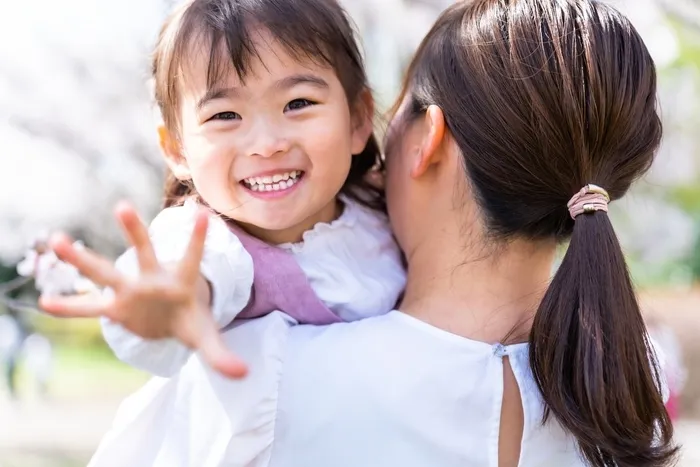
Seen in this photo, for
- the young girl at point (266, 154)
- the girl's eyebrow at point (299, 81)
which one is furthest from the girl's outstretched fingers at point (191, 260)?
the girl's eyebrow at point (299, 81)

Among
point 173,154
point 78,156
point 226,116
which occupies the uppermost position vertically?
point 226,116

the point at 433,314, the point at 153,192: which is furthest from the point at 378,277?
the point at 153,192

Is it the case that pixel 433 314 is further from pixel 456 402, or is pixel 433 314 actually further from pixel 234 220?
pixel 234 220

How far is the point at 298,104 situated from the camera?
1337 mm

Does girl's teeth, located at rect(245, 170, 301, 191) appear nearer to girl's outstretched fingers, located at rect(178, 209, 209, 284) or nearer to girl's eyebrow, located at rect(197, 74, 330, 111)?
girl's eyebrow, located at rect(197, 74, 330, 111)

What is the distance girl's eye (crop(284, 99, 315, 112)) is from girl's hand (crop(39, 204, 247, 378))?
443 mm

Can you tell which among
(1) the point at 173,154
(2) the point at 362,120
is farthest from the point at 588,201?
(1) the point at 173,154

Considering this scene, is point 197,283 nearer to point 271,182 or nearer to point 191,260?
point 191,260

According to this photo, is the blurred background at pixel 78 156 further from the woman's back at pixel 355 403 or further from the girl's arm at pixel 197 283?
the woman's back at pixel 355 403

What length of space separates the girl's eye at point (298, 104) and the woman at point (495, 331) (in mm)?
183

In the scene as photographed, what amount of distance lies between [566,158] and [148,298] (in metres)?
0.62

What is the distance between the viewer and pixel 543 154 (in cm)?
123

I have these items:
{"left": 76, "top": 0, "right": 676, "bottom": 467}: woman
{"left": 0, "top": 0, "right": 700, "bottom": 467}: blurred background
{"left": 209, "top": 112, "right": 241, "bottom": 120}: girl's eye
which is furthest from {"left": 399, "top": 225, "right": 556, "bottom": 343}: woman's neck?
{"left": 0, "top": 0, "right": 700, "bottom": 467}: blurred background

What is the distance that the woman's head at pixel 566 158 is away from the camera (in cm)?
119
